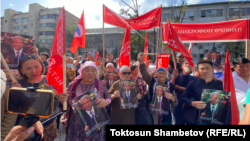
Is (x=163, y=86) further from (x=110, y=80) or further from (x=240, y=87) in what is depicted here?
(x=110, y=80)

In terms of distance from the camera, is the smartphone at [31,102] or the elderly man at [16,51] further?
the elderly man at [16,51]

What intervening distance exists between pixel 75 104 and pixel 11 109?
99 centimetres

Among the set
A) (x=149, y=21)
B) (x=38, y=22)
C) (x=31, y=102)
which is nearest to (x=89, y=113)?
(x=31, y=102)

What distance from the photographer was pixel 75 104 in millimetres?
2049

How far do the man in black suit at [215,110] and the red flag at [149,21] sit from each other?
3.05m

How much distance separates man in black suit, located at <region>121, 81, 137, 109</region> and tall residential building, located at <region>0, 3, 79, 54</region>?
4536cm

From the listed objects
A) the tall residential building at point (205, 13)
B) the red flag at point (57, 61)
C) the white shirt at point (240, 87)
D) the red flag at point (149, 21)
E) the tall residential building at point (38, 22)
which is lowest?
the white shirt at point (240, 87)

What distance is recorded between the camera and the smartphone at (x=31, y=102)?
3.47 ft

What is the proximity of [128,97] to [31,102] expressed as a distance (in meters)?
1.75

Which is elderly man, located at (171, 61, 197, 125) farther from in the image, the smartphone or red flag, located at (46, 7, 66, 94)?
the smartphone

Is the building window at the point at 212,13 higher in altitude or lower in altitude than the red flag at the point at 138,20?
higher

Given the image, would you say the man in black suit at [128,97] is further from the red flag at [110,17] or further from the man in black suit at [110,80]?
the red flag at [110,17]

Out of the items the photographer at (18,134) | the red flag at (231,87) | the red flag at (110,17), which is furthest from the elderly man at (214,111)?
the red flag at (110,17)

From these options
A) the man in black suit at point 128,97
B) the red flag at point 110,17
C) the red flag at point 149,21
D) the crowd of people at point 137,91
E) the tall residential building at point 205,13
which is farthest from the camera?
the tall residential building at point 205,13
